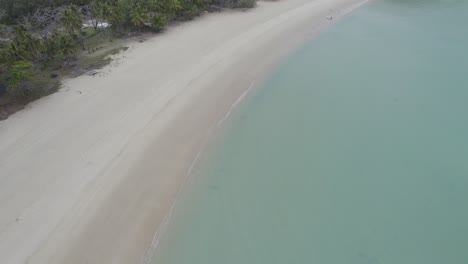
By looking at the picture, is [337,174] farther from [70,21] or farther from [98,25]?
[98,25]

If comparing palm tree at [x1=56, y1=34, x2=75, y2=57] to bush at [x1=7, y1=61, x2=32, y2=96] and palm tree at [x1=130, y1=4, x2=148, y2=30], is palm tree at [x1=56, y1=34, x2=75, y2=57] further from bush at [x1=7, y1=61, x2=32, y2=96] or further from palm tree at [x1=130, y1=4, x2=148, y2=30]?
palm tree at [x1=130, y1=4, x2=148, y2=30]

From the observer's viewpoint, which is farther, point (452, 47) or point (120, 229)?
point (452, 47)

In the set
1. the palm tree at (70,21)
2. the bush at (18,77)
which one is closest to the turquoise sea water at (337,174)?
the bush at (18,77)

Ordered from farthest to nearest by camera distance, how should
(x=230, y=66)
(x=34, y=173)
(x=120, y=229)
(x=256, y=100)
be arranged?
(x=230, y=66)
(x=256, y=100)
(x=34, y=173)
(x=120, y=229)

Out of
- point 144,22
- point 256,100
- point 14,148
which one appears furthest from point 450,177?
point 144,22

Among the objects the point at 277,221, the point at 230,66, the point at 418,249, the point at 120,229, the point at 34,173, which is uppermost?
the point at 230,66

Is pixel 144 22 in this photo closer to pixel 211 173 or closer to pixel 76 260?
pixel 211 173

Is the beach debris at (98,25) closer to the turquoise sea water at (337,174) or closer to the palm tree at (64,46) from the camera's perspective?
the palm tree at (64,46)
